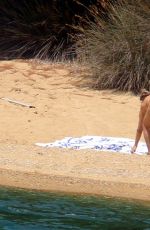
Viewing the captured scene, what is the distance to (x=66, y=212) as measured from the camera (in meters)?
9.45

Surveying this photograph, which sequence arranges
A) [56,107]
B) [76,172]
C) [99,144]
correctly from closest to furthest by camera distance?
[76,172] → [99,144] → [56,107]

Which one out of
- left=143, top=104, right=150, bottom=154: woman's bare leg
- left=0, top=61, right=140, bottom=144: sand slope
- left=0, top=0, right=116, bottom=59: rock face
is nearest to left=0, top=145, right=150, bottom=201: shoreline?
left=143, top=104, right=150, bottom=154: woman's bare leg

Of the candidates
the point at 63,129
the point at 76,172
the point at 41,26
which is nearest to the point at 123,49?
the point at 63,129

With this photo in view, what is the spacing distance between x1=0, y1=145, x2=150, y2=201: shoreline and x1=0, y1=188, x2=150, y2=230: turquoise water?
1.38 feet

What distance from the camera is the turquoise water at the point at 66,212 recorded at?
29.1 feet

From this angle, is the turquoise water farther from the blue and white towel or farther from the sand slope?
the sand slope

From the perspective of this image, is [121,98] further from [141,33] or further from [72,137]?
[72,137]

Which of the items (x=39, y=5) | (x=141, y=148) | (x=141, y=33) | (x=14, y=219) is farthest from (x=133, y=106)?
(x=14, y=219)

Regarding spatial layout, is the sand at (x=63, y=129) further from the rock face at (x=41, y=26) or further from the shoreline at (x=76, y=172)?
the rock face at (x=41, y=26)

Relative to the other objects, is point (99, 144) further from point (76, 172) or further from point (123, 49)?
point (123, 49)

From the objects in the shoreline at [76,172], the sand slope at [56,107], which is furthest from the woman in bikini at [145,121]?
the sand slope at [56,107]

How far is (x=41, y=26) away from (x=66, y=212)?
41.3 feet

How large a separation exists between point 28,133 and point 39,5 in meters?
7.19

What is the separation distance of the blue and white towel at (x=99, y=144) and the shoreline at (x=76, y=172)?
97 cm
